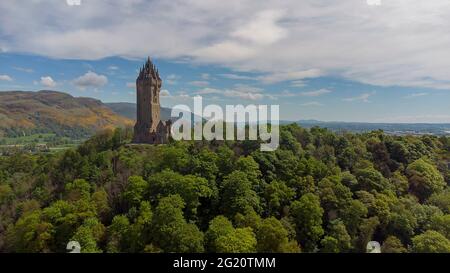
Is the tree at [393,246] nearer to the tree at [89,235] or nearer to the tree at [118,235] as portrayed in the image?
the tree at [118,235]

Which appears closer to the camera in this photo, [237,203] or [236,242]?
[236,242]

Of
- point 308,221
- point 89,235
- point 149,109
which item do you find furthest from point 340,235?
point 149,109

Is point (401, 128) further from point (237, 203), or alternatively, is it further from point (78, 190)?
point (78, 190)

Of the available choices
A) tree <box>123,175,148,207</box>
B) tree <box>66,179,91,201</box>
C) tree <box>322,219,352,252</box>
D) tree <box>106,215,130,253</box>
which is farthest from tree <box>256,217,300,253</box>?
tree <box>66,179,91,201</box>

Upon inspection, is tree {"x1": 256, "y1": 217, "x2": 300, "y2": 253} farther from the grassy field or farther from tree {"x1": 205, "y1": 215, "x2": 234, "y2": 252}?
the grassy field

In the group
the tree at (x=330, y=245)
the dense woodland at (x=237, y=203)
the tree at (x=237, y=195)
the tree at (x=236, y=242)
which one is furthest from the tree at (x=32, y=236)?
the tree at (x=330, y=245)
